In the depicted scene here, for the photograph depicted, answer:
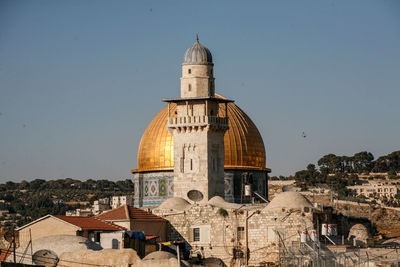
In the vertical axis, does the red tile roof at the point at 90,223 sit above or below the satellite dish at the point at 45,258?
above

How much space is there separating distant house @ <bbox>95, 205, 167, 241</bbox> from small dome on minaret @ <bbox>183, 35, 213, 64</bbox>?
31.7ft

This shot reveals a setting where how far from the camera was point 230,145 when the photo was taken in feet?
206

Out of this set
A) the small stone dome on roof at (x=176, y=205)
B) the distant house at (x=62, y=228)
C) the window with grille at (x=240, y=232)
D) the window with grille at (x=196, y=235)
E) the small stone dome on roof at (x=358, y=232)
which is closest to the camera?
the distant house at (x=62, y=228)

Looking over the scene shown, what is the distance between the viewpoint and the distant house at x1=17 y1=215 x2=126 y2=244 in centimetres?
4635

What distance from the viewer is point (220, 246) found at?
5003cm

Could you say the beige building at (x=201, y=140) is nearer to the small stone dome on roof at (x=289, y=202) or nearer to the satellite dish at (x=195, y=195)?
the satellite dish at (x=195, y=195)

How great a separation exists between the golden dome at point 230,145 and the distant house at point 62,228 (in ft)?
52.9

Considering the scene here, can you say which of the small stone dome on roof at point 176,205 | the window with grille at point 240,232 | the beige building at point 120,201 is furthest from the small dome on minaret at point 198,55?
the beige building at point 120,201

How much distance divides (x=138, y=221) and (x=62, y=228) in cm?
467

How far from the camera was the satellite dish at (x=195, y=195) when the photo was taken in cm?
5528

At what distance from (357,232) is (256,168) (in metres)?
14.4

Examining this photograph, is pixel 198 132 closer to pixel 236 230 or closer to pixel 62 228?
pixel 236 230

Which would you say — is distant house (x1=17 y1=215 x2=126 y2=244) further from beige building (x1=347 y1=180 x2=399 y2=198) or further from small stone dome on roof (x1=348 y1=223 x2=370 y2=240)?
beige building (x1=347 y1=180 x2=399 y2=198)

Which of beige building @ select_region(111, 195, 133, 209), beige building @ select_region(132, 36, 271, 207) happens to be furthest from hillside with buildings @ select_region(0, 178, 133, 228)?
beige building @ select_region(132, 36, 271, 207)
